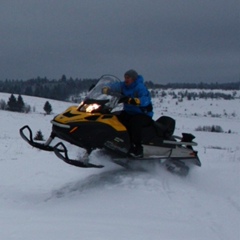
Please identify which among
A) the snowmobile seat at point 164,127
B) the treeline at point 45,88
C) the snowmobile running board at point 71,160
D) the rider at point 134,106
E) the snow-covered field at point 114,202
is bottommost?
the treeline at point 45,88

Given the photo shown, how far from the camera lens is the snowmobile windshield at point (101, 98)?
686cm

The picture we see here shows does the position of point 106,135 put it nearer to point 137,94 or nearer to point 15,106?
point 137,94

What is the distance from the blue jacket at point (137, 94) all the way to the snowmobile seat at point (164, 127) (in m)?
0.38

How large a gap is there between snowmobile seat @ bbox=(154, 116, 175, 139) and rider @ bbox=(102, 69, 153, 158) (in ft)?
1.02

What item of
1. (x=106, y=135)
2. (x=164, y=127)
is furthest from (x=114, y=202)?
(x=164, y=127)

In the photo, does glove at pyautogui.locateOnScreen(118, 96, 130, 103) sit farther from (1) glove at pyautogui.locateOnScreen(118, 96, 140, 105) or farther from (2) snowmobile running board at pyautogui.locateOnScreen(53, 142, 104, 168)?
(2) snowmobile running board at pyautogui.locateOnScreen(53, 142, 104, 168)

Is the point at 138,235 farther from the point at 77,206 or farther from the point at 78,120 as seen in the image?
the point at 78,120

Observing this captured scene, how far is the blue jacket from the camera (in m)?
7.23

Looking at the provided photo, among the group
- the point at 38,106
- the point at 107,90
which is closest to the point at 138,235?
the point at 107,90

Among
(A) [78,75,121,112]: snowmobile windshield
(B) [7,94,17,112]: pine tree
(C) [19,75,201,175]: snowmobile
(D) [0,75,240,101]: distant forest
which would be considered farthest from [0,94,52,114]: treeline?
(A) [78,75,121,112]: snowmobile windshield

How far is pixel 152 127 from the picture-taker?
762 centimetres

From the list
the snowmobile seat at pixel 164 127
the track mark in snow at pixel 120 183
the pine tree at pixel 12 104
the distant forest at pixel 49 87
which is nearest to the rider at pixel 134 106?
the snowmobile seat at pixel 164 127

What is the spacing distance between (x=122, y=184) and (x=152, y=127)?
150 centimetres

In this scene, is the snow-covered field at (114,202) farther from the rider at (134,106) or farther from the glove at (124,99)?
the glove at (124,99)
